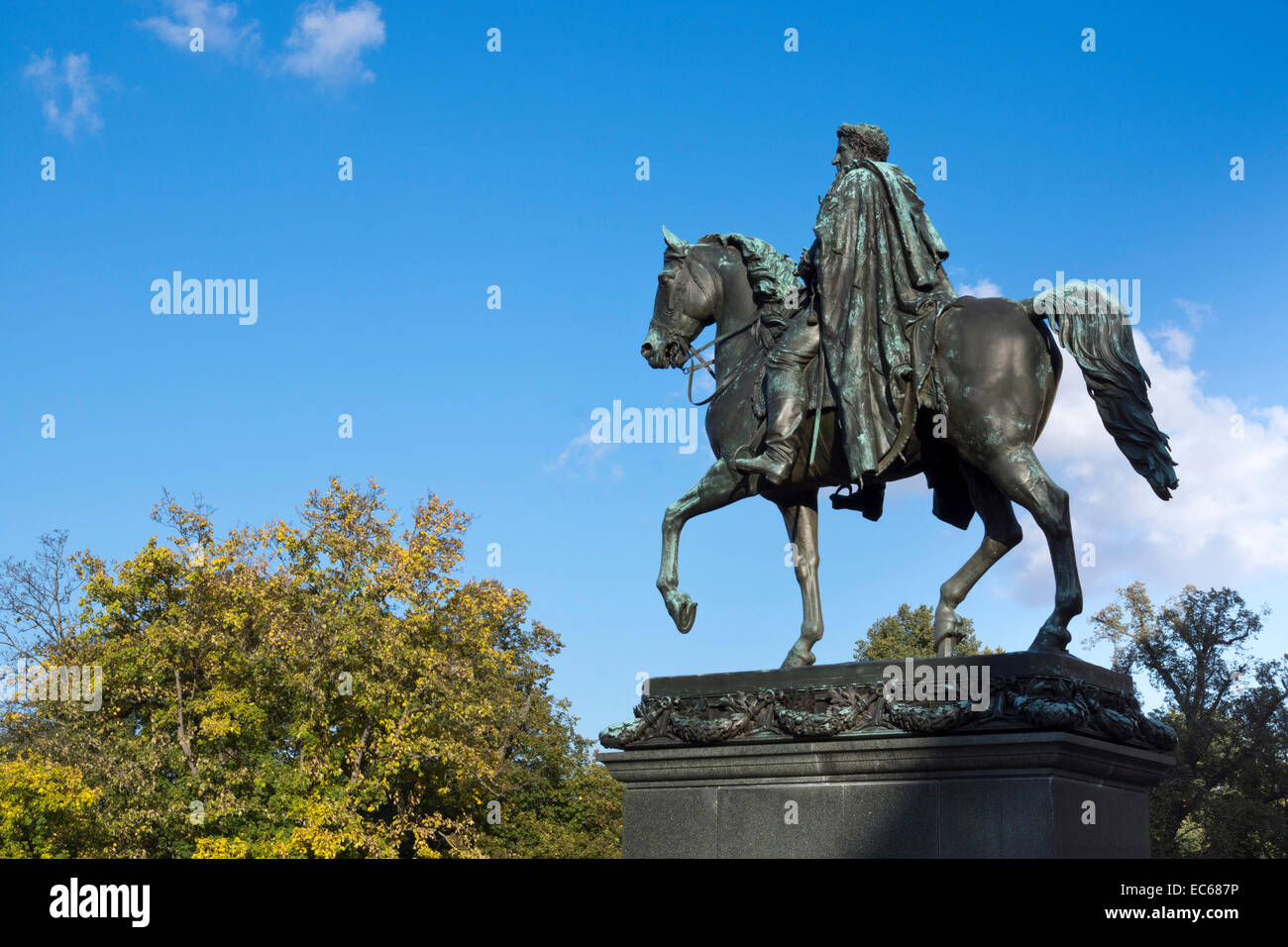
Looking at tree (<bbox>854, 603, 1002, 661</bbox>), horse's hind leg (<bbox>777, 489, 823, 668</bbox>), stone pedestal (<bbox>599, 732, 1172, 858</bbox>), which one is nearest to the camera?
stone pedestal (<bbox>599, 732, 1172, 858</bbox>)

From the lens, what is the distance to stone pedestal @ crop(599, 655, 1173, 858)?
862 cm

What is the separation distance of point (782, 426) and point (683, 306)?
1975 millimetres

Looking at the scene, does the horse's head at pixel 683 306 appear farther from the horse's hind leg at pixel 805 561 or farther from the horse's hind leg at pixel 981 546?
the horse's hind leg at pixel 981 546

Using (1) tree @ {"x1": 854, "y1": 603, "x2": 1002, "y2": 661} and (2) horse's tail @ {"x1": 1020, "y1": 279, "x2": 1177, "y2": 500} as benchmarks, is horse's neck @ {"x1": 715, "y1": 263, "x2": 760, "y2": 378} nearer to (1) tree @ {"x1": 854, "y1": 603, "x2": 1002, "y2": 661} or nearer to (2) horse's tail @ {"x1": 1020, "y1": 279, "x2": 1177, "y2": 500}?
(2) horse's tail @ {"x1": 1020, "y1": 279, "x2": 1177, "y2": 500}

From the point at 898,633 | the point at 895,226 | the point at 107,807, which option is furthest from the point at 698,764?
the point at 898,633

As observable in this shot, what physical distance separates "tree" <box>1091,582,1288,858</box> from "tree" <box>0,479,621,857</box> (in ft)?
64.3

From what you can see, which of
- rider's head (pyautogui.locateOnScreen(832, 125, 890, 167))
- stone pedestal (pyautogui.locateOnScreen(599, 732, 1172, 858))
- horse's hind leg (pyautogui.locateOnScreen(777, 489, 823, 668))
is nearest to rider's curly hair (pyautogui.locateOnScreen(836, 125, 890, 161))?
rider's head (pyautogui.locateOnScreen(832, 125, 890, 167))

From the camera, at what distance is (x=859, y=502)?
11203 mm

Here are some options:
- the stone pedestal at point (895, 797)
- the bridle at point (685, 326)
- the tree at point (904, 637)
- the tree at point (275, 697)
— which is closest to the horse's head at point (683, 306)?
the bridle at point (685, 326)

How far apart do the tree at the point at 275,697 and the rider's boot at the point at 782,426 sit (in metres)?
25.9

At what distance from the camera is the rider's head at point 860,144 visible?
Answer: 11.5 m

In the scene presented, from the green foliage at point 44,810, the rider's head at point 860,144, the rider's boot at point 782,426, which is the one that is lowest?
the green foliage at point 44,810
